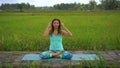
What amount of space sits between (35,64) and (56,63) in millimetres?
478

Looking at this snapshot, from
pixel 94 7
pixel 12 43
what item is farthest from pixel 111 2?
pixel 12 43

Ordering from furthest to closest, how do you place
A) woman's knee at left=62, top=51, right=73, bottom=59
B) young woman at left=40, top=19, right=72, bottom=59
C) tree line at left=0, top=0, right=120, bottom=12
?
1. tree line at left=0, top=0, right=120, bottom=12
2. young woman at left=40, top=19, right=72, bottom=59
3. woman's knee at left=62, top=51, right=73, bottom=59

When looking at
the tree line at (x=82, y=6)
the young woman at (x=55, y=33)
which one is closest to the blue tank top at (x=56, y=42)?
the young woman at (x=55, y=33)

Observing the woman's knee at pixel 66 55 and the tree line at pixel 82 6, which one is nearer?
the woman's knee at pixel 66 55

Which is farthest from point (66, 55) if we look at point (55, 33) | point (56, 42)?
point (55, 33)

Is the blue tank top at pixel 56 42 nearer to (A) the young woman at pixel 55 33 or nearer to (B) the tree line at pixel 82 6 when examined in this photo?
(A) the young woman at pixel 55 33

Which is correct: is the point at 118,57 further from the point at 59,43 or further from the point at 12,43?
the point at 12,43

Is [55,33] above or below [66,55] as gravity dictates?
above

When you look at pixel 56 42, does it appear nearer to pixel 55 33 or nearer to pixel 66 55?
pixel 55 33

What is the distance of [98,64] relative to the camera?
14.0ft

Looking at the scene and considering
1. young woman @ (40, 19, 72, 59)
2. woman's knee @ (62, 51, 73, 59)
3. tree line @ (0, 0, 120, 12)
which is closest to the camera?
woman's knee @ (62, 51, 73, 59)

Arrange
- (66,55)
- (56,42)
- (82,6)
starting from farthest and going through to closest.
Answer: (82,6), (56,42), (66,55)

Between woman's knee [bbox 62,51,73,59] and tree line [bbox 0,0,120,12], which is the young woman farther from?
tree line [bbox 0,0,120,12]

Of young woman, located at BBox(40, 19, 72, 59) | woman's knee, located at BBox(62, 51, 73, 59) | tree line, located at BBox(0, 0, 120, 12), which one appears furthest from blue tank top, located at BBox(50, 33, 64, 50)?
tree line, located at BBox(0, 0, 120, 12)
